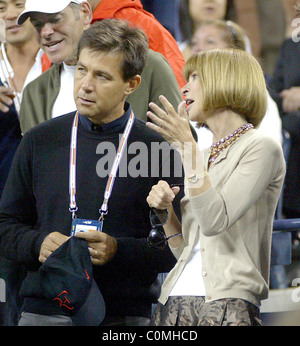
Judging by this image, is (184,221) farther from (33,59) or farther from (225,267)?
(33,59)

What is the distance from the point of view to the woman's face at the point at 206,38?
3154 mm

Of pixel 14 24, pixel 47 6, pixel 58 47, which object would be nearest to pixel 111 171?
pixel 58 47

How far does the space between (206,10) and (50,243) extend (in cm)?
163

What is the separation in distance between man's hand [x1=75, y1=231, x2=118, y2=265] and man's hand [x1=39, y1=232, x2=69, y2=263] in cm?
6

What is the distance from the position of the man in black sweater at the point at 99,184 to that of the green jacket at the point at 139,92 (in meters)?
0.29

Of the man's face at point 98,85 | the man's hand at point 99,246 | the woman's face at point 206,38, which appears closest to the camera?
the man's hand at point 99,246

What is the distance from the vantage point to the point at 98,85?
2.41m

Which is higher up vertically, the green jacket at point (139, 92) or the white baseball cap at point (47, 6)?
the white baseball cap at point (47, 6)

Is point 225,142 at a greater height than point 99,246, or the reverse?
point 225,142

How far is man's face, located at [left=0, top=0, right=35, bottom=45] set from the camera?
3.21m

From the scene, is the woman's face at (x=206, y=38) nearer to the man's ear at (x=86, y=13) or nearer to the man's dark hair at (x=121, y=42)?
the man's ear at (x=86, y=13)

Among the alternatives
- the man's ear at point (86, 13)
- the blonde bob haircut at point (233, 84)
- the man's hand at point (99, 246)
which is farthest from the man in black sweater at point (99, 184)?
the man's ear at point (86, 13)

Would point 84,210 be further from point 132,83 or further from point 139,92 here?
point 139,92
